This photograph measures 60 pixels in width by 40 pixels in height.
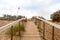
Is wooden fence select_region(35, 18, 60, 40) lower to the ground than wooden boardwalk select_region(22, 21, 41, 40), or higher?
higher

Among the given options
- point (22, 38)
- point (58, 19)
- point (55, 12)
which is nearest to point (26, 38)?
point (22, 38)

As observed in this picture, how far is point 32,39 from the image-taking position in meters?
10.7

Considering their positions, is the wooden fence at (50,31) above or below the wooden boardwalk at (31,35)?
above

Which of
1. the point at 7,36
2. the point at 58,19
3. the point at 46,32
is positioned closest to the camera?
the point at 7,36

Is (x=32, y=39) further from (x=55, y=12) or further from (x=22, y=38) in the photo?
(x=55, y=12)

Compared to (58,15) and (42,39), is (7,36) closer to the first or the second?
(42,39)

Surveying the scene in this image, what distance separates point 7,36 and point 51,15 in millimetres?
21109

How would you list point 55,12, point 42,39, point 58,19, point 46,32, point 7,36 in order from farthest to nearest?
point 55,12, point 58,19, point 46,32, point 42,39, point 7,36

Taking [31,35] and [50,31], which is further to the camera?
[31,35]

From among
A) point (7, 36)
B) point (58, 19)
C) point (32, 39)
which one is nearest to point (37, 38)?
point (32, 39)

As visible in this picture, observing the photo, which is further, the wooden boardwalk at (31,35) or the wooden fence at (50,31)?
the wooden boardwalk at (31,35)

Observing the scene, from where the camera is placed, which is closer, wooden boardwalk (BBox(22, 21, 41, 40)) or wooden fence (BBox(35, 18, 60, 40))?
wooden fence (BBox(35, 18, 60, 40))

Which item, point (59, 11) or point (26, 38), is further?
point (59, 11)

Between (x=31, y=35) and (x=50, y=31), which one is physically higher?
(x=50, y=31)
